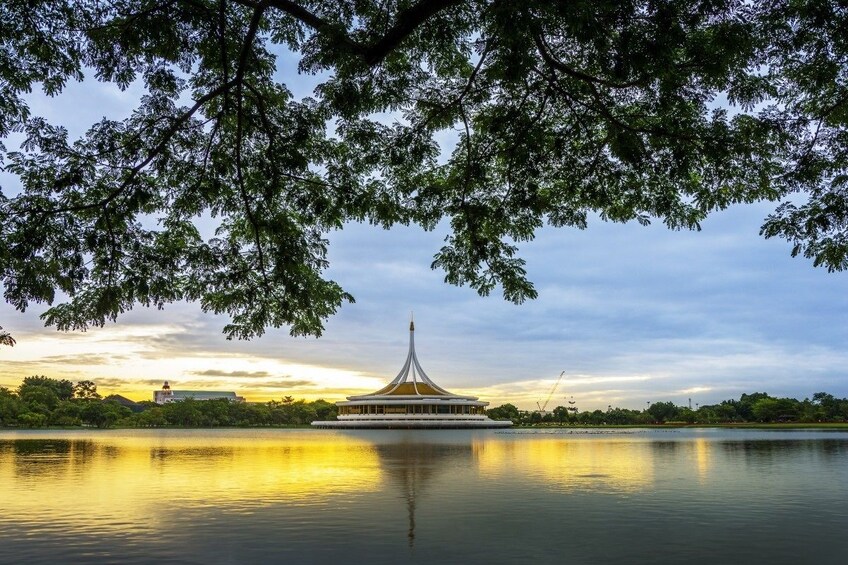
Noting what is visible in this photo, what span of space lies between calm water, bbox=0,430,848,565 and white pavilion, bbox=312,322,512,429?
8175 centimetres

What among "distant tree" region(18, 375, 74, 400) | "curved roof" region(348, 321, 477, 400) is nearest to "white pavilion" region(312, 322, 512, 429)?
"curved roof" region(348, 321, 477, 400)

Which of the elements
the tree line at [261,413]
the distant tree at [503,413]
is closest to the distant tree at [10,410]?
the tree line at [261,413]

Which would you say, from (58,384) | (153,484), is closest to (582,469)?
(153,484)

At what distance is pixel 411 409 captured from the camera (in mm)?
115312

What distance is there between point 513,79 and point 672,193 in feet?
15.7

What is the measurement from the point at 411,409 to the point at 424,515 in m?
102

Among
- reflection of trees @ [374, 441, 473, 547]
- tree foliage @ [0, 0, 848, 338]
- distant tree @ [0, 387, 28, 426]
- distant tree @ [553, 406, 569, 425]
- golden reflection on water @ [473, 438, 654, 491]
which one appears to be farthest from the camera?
distant tree @ [553, 406, 569, 425]

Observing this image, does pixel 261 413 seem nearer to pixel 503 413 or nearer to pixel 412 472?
pixel 503 413

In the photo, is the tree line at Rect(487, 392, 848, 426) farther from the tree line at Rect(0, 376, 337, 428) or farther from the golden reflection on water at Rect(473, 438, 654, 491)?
the golden reflection on water at Rect(473, 438, 654, 491)

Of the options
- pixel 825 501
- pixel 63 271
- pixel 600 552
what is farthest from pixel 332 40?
pixel 825 501

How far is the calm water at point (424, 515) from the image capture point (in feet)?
37.1

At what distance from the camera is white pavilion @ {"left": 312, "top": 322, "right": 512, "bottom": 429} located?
107m

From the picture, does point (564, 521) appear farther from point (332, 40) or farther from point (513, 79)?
point (332, 40)

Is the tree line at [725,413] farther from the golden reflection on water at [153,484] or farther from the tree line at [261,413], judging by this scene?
the golden reflection on water at [153,484]
